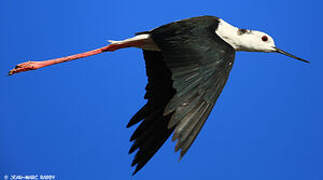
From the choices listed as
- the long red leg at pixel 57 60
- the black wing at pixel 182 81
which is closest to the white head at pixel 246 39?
the black wing at pixel 182 81

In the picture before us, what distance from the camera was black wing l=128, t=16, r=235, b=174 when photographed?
356cm

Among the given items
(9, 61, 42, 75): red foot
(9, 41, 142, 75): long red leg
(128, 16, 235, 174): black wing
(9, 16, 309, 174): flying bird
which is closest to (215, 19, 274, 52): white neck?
(9, 16, 309, 174): flying bird

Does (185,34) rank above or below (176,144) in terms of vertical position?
above

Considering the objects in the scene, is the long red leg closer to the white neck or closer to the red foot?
the red foot

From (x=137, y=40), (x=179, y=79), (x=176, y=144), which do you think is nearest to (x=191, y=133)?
(x=176, y=144)

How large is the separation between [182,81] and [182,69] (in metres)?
0.13

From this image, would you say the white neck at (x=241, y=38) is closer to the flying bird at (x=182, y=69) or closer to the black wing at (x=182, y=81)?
the flying bird at (x=182, y=69)

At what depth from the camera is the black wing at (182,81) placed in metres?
3.56

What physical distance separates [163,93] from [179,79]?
992mm

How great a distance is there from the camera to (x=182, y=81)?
3666 mm

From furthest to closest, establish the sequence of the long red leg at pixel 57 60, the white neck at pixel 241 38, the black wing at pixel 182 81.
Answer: the long red leg at pixel 57 60 < the white neck at pixel 241 38 < the black wing at pixel 182 81

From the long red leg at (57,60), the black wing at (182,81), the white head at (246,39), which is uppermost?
the long red leg at (57,60)

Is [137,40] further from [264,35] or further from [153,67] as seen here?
[264,35]

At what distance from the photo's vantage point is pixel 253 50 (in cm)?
475
